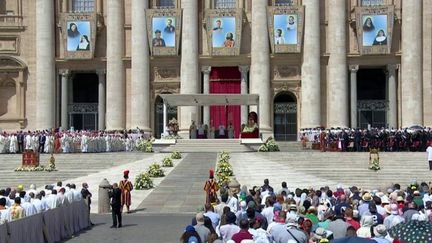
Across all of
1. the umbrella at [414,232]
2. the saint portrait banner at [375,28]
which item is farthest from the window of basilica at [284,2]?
the umbrella at [414,232]

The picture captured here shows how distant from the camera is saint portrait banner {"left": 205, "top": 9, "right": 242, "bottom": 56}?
2395 inches

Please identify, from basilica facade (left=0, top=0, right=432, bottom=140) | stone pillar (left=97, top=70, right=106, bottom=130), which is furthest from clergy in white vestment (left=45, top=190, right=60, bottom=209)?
stone pillar (left=97, top=70, right=106, bottom=130)

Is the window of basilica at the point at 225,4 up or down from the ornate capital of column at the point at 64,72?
up

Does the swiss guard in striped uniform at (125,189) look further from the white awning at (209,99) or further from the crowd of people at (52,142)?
the white awning at (209,99)

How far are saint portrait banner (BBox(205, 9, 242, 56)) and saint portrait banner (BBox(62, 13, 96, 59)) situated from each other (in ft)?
30.1

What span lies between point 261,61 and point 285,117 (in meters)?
5.31

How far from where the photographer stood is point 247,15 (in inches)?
2499

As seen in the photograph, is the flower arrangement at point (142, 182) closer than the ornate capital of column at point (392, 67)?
Yes

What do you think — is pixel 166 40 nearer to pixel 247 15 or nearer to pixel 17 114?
pixel 247 15

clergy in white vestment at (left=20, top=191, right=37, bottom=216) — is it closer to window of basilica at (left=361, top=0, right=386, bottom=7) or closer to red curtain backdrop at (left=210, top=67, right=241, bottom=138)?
red curtain backdrop at (left=210, top=67, right=241, bottom=138)

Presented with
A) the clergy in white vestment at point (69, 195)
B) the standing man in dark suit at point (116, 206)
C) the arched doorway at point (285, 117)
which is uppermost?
the arched doorway at point (285, 117)

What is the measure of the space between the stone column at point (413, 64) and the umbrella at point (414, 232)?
49.8 m

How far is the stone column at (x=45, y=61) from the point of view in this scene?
2466 inches

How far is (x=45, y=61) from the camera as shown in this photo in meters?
62.9
